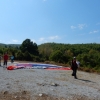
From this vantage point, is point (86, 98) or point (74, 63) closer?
point (86, 98)

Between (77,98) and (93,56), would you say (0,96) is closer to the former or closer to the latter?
(77,98)

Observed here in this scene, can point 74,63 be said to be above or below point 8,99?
above

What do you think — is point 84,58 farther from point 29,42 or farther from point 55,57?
point 29,42

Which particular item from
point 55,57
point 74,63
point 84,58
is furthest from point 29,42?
point 74,63

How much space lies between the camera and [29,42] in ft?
254

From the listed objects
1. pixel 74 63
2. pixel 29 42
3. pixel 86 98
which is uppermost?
pixel 29 42

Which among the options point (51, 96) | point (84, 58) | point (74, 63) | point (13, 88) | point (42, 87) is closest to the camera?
point (51, 96)

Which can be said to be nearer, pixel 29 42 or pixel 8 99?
pixel 8 99

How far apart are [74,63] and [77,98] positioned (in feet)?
24.4

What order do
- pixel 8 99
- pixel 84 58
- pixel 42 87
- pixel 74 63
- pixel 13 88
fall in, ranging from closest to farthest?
1. pixel 8 99
2. pixel 13 88
3. pixel 42 87
4. pixel 74 63
5. pixel 84 58

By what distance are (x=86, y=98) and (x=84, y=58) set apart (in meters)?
69.9

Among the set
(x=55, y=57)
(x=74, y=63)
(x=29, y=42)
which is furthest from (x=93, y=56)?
(x=74, y=63)

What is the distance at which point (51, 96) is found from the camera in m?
10.9

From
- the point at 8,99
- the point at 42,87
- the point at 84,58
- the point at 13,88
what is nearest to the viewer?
the point at 8,99
